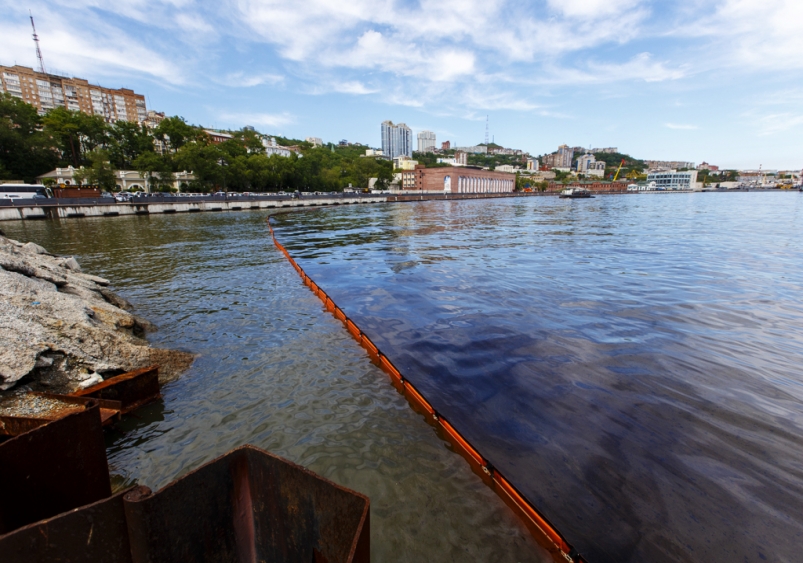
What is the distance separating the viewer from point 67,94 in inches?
4990

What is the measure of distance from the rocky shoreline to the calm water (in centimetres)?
417

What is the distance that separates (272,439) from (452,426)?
7.26 feet

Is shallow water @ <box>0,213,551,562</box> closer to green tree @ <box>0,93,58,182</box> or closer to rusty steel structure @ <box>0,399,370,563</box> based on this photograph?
rusty steel structure @ <box>0,399,370,563</box>

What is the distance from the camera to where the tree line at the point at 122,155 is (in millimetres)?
61375

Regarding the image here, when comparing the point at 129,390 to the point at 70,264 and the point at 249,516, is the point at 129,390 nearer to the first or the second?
the point at 249,516

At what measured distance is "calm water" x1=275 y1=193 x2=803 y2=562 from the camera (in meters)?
3.55

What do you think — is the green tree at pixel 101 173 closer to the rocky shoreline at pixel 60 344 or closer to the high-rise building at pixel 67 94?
the high-rise building at pixel 67 94

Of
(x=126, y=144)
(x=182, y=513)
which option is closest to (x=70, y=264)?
(x=182, y=513)

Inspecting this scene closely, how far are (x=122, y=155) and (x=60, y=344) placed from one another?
91183 millimetres

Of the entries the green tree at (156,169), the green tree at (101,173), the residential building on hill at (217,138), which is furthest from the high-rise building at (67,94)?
the green tree at (101,173)

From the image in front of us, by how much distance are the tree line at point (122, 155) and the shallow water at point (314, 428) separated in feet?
235

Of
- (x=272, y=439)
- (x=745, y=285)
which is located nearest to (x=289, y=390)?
(x=272, y=439)

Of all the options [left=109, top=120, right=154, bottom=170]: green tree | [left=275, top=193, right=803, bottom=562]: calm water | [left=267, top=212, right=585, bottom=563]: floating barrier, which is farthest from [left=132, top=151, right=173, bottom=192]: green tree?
[left=267, top=212, right=585, bottom=563]: floating barrier

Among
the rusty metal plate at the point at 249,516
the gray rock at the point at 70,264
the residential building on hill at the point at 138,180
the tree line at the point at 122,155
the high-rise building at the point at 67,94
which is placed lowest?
the gray rock at the point at 70,264
